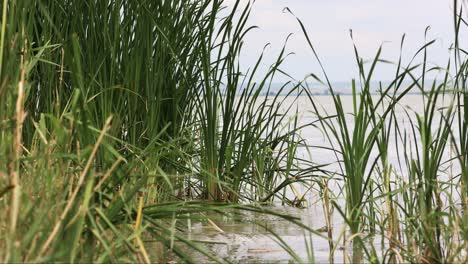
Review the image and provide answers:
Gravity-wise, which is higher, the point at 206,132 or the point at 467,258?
the point at 206,132

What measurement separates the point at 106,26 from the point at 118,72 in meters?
0.20

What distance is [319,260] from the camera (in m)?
2.33

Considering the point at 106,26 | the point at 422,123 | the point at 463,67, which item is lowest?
the point at 422,123

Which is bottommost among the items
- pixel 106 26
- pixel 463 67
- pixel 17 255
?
pixel 17 255

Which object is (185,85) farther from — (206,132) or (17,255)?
(17,255)

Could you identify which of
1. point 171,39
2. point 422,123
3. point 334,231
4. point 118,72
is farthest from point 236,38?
point 422,123

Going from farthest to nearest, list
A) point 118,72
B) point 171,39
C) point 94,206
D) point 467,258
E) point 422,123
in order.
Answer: point 171,39 < point 118,72 < point 422,123 < point 467,258 < point 94,206

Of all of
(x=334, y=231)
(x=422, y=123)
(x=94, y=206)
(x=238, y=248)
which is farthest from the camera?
(x=334, y=231)

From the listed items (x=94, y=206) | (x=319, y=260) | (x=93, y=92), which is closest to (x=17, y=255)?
(x=94, y=206)

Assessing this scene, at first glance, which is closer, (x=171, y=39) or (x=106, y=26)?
(x=106, y=26)

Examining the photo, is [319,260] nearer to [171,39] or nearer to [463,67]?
[463,67]

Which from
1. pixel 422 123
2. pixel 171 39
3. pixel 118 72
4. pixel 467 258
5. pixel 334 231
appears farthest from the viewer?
pixel 171 39

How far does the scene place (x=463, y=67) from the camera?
2.47m

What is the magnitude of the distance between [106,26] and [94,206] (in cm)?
133
